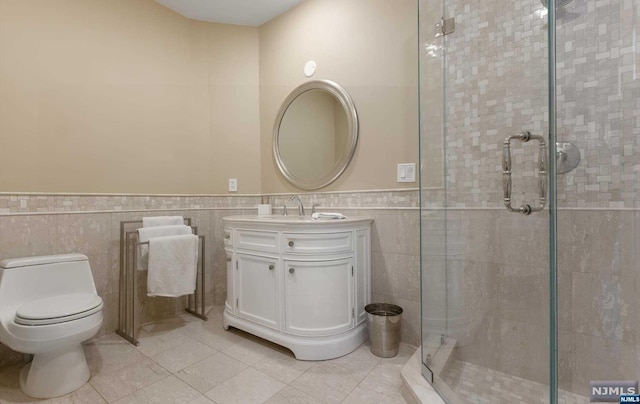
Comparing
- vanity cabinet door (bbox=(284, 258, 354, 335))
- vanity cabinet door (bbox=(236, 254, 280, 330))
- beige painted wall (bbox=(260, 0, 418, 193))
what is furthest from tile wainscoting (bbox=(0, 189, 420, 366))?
vanity cabinet door (bbox=(236, 254, 280, 330))

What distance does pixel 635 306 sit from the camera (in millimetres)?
1174

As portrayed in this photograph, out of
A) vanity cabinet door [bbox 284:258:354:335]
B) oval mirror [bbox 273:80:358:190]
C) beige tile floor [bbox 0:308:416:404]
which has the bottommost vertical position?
beige tile floor [bbox 0:308:416:404]

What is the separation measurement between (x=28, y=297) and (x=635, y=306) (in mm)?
2877

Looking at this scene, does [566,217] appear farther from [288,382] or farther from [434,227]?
[288,382]

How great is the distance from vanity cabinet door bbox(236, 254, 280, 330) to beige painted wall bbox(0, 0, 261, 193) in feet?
3.14

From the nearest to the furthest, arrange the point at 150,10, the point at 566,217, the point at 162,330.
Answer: the point at 566,217, the point at 162,330, the point at 150,10

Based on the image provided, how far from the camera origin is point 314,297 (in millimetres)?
1688

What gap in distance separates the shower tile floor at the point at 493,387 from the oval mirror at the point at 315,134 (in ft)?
4.59

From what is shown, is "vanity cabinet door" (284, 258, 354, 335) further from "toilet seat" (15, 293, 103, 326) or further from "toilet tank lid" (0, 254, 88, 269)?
"toilet tank lid" (0, 254, 88, 269)

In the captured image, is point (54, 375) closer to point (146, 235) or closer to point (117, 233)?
point (146, 235)

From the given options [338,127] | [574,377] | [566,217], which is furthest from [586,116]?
[338,127]

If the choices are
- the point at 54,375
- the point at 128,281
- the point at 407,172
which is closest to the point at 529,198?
the point at 407,172

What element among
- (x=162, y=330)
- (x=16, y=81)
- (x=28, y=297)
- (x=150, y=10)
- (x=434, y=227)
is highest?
(x=150, y=10)

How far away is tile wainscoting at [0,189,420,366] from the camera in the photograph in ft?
5.55
